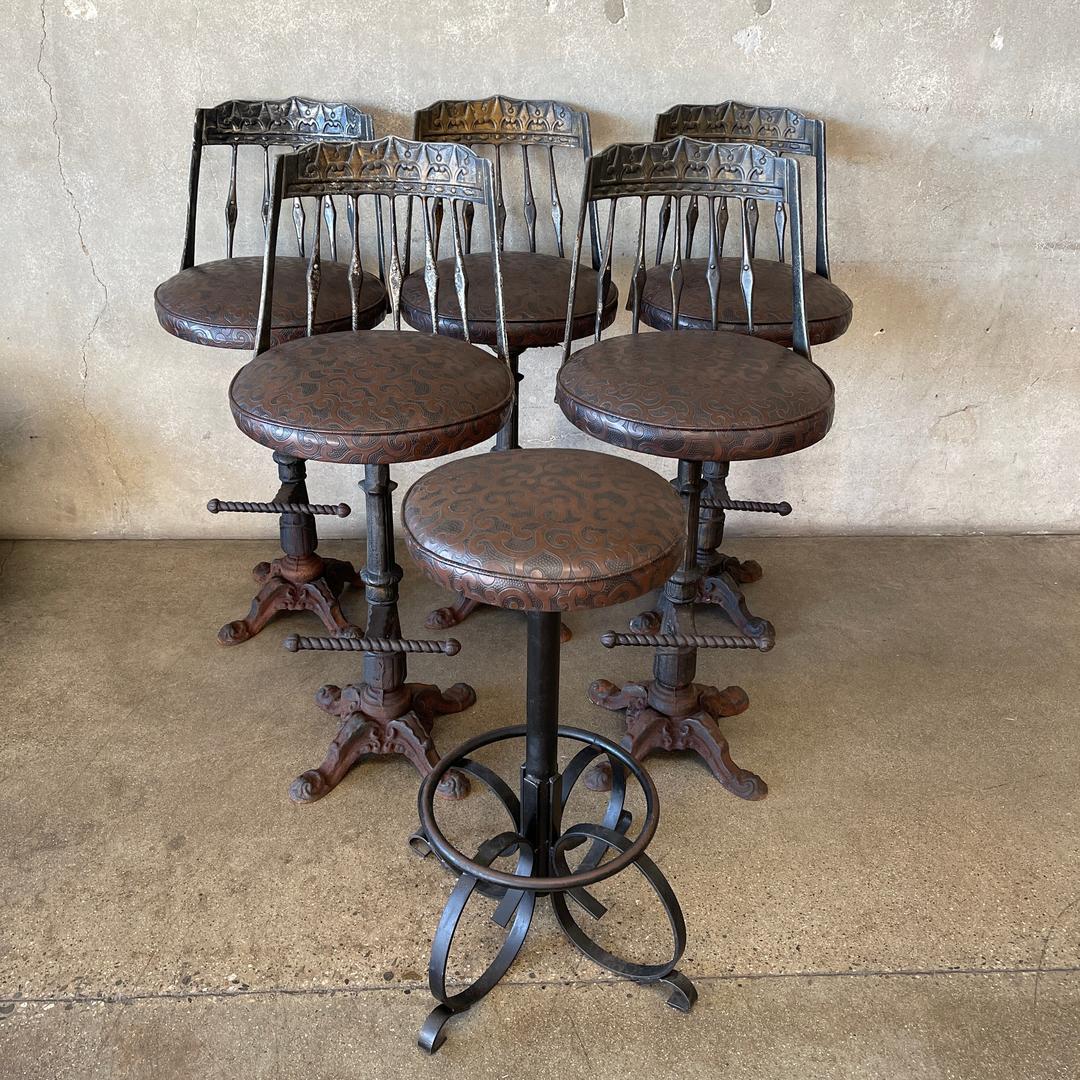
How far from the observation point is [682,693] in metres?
2.49

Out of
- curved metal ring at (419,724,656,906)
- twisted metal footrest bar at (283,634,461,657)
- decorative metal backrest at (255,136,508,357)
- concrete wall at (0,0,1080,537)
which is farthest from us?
concrete wall at (0,0,1080,537)

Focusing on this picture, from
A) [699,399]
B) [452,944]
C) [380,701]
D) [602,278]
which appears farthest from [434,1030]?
[602,278]

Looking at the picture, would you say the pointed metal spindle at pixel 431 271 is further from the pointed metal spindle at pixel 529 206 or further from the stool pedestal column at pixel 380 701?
the pointed metal spindle at pixel 529 206

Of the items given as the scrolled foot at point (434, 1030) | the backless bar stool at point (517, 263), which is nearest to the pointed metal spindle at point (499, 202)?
the backless bar stool at point (517, 263)

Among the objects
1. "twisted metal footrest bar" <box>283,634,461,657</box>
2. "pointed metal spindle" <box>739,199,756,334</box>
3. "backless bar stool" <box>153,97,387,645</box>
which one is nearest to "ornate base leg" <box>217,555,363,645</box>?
"backless bar stool" <box>153,97,387,645</box>

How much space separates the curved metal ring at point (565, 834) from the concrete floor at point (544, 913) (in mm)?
293

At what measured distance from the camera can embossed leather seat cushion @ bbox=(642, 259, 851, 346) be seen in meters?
2.45

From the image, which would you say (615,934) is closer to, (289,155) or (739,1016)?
(739,1016)

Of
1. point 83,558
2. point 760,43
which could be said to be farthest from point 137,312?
point 760,43

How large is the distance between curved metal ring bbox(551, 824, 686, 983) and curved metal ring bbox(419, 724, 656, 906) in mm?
13

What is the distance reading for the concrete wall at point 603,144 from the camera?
2.81 meters

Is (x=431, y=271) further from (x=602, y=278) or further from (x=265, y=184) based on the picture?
(x=265, y=184)

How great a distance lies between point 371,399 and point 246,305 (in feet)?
2.37

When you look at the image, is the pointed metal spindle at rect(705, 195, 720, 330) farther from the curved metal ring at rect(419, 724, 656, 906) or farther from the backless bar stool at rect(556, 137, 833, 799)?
the curved metal ring at rect(419, 724, 656, 906)
